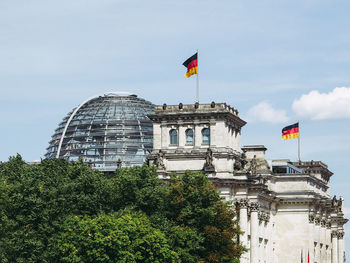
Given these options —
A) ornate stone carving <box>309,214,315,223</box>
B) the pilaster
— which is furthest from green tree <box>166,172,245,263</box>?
ornate stone carving <box>309,214,315,223</box>

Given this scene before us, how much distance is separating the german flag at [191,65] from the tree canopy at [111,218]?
84.9 ft

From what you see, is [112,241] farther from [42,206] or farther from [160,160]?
[160,160]

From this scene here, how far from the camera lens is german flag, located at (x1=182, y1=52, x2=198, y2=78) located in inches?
6831

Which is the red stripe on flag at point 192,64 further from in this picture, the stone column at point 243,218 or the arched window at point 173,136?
the stone column at point 243,218

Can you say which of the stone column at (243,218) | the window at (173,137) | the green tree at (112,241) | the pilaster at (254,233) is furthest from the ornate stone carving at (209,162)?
the green tree at (112,241)

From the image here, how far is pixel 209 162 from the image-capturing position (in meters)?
168

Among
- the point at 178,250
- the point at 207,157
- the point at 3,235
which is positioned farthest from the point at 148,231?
the point at 207,157

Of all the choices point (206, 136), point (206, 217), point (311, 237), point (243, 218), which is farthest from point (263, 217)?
point (206, 217)

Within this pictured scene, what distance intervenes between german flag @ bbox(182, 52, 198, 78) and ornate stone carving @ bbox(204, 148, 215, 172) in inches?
540

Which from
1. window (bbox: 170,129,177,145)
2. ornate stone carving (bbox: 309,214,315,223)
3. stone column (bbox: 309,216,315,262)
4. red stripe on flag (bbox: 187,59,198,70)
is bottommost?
stone column (bbox: 309,216,315,262)

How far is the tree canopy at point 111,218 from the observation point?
13400cm

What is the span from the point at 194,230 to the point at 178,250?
13.8 ft

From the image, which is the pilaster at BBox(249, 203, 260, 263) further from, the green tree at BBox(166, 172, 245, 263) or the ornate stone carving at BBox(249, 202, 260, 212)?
the green tree at BBox(166, 172, 245, 263)

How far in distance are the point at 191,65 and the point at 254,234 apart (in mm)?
29758
